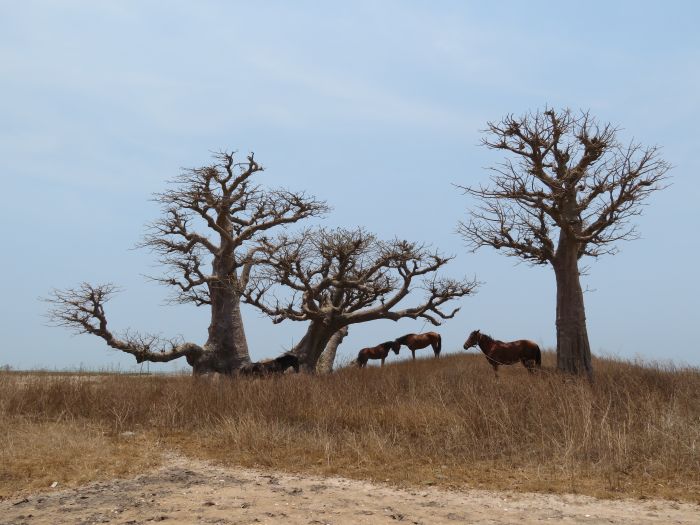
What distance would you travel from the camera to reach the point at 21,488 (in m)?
8.42

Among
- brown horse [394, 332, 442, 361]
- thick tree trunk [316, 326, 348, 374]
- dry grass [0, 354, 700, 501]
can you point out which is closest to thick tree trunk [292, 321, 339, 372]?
thick tree trunk [316, 326, 348, 374]

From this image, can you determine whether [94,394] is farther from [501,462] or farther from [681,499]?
[681,499]

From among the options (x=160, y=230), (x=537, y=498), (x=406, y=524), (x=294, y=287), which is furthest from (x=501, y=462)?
(x=160, y=230)

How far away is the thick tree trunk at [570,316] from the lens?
58.5 ft

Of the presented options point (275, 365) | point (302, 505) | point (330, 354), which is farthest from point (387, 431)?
point (330, 354)

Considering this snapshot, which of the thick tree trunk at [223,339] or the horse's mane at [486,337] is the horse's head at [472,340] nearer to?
the horse's mane at [486,337]

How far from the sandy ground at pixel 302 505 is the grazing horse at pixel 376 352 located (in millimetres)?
19334

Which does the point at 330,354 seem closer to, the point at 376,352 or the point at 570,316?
the point at 376,352

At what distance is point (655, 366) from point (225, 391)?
1277 cm

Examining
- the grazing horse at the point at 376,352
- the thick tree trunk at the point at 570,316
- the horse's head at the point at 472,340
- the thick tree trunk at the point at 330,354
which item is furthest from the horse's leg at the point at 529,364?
the thick tree trunk at the point at 330,354

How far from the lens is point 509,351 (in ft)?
62.9

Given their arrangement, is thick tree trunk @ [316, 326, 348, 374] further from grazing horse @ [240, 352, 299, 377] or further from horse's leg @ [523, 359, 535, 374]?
horse's leg @ [523, 359, 535, 374]

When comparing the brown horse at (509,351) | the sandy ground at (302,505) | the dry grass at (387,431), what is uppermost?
the brown horse at (509,351)

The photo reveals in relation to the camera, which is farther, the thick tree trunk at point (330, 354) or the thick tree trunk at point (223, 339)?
the thick tree trunk at point (330, 354)
